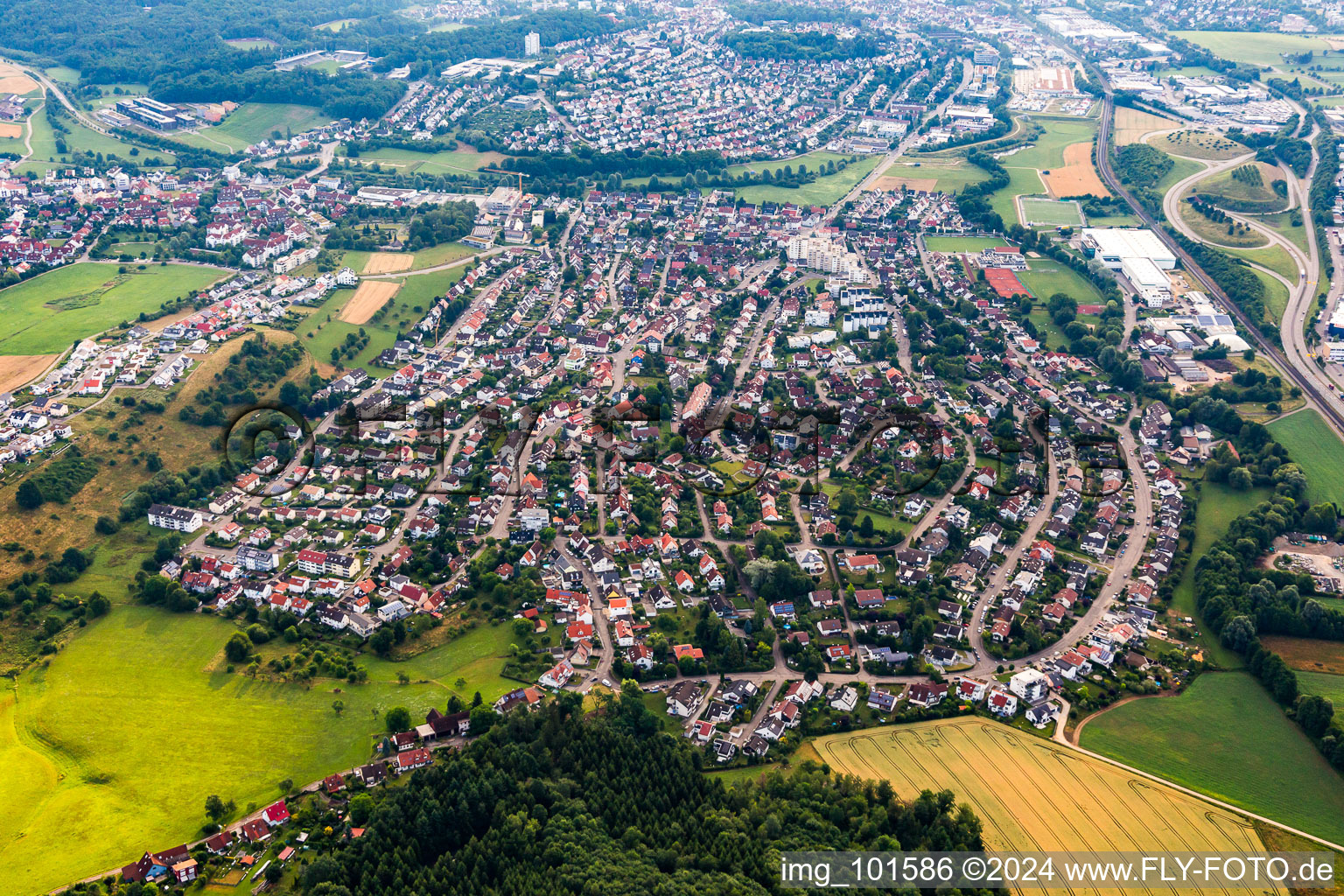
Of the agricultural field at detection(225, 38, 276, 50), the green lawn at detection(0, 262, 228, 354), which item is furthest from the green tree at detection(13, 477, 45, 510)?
the agricultural field at detection(225, 38, 276, 50)

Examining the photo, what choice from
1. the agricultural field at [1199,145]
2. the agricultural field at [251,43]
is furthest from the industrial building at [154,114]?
the agricultural field at [1199,145]

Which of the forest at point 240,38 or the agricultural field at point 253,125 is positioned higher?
the forest at point 240,38

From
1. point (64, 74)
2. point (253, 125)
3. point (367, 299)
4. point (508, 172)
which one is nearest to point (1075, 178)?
point (508, 172)

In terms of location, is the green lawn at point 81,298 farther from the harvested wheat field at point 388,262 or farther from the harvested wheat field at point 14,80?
the harvested wheat field at point 14,80

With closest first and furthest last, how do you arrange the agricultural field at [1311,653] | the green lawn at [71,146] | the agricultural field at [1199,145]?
the agricultural field at [1311,653], the green lawn at [71,146], the agricultural field at [1199,145]

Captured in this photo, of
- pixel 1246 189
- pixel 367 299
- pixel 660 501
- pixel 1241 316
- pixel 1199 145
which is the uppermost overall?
pixel 1199 145

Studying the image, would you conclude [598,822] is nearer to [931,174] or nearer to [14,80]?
[931,174]

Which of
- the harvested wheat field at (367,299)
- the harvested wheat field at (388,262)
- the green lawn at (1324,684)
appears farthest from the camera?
the harvested wheat field at (388,262)
